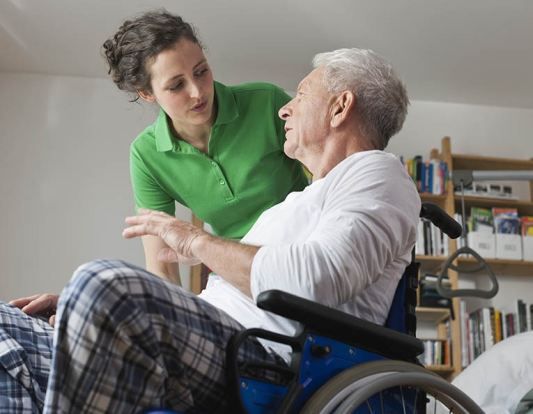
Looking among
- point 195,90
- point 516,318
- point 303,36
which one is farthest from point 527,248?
point 195,90

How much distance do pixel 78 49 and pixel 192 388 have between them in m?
4.13

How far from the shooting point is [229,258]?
4.05ft

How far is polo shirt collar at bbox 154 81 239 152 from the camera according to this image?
84.0 inches

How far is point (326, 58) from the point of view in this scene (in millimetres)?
1772

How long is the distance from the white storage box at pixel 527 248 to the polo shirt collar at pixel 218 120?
3.42 metres

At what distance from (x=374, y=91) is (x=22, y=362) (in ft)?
3.17

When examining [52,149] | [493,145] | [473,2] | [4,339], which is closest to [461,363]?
[493,145]

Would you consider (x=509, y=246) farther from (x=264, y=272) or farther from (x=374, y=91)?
(x=264, y=272)

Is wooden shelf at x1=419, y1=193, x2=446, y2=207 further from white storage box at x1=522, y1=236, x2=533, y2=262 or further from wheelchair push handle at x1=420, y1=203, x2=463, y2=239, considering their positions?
wheelchair push handle at x1=420, y1=203, x2=463, y2=239

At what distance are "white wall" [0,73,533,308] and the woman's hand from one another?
10.4ft

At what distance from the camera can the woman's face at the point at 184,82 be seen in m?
2.08

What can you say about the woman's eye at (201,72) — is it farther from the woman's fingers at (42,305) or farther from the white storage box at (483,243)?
the white storage box at (483,243)

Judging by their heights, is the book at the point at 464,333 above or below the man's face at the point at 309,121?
below

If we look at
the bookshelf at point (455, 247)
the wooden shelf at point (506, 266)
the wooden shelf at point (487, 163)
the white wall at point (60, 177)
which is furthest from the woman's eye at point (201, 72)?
the wooden shelf at point (487, 163)
